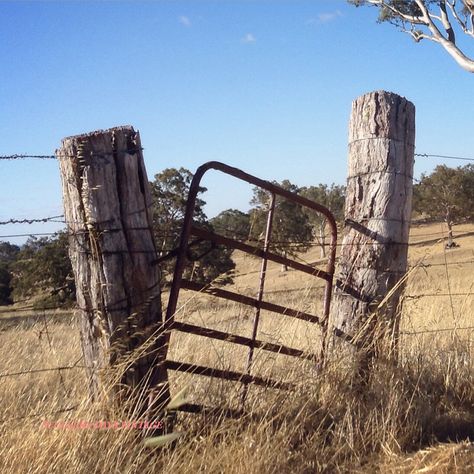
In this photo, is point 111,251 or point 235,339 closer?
point 111,251

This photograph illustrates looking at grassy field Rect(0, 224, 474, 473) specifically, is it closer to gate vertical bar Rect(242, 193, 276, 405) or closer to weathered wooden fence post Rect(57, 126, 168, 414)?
gate vertical bar Rect(242, 193, 276, 405)

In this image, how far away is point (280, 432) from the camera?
3.45 metres

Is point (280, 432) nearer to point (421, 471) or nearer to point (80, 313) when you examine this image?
point (421, 471)

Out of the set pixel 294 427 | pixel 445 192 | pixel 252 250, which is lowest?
pixel 294 427

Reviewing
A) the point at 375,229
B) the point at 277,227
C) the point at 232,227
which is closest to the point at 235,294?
the point at 375,229

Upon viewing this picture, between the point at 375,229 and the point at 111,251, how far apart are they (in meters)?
1.97

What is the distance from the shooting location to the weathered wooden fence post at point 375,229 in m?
4.31

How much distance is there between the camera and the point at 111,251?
3.29 metres

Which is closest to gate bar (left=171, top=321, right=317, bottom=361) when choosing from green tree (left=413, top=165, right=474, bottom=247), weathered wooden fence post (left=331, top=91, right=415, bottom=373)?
weathered wooden fence post (left=331, top=91, right=415, bottom=373)

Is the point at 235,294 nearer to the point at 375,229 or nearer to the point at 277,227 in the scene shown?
the point at 375,229

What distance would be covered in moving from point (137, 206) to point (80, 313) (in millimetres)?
693

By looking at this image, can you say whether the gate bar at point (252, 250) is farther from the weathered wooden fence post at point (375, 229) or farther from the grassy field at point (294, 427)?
the grassy field at point (294, 427)

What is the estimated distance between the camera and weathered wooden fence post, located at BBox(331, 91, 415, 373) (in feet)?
14.1

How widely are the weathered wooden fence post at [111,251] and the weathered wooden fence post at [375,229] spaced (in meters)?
1.58
